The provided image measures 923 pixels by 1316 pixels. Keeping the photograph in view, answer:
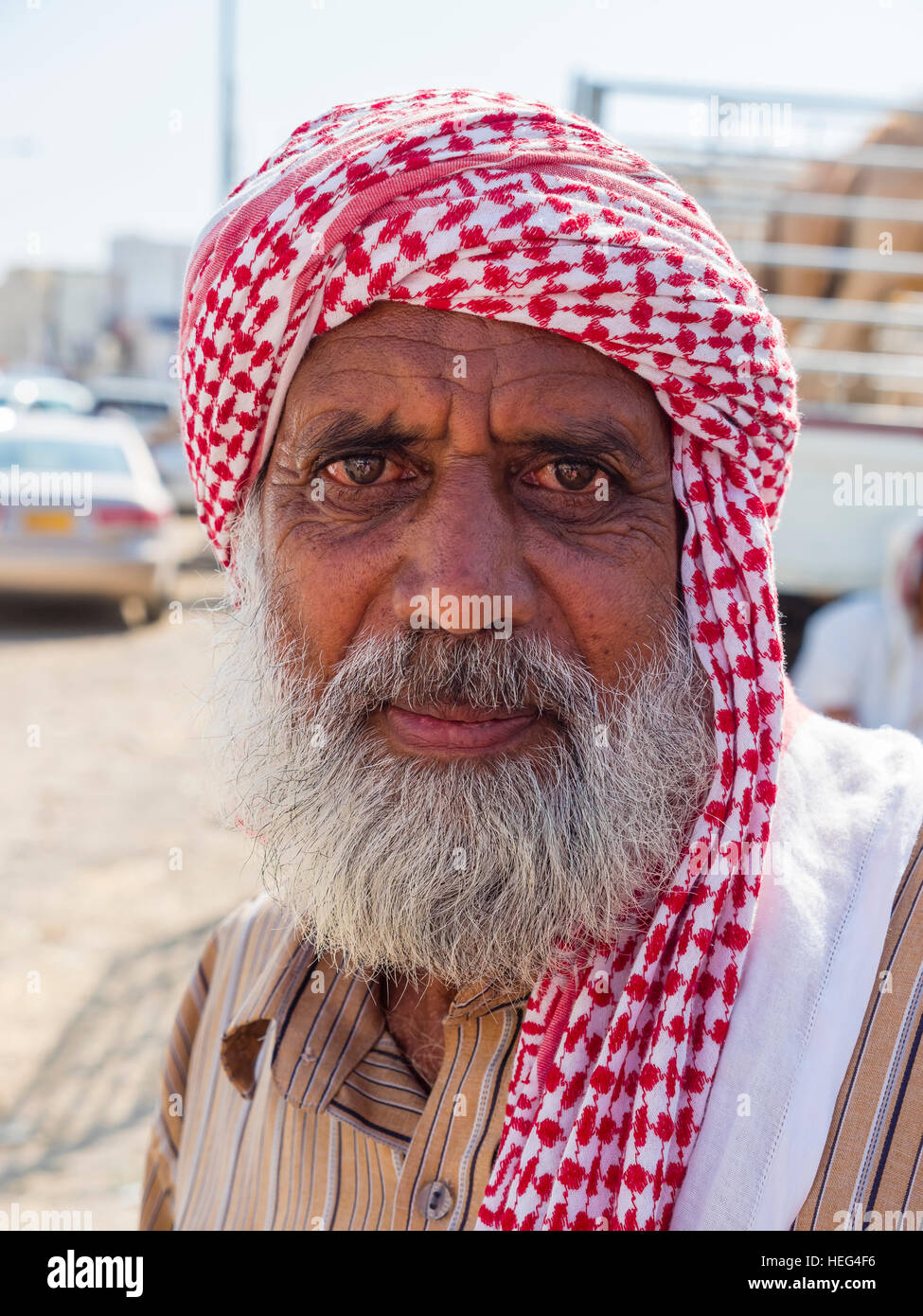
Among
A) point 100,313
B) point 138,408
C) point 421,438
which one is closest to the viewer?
point 421,438

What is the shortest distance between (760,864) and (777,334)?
76cm

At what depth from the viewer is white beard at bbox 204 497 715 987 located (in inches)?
57.1

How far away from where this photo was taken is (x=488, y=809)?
4.74 feet

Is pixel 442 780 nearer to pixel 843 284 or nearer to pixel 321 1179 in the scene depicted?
pixel 321 1179

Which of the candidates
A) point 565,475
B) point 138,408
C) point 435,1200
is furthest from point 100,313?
point 435,1200

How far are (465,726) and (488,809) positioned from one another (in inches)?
4.4

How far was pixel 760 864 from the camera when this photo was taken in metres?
1.35

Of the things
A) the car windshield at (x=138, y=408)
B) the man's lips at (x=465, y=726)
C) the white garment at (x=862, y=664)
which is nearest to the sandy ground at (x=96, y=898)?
the man's lips at (x=465, y=726)

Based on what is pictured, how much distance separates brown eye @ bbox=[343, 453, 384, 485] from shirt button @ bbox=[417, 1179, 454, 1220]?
93cm

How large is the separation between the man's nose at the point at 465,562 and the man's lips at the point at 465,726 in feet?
0.36

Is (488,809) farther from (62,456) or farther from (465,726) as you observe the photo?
(62,456)

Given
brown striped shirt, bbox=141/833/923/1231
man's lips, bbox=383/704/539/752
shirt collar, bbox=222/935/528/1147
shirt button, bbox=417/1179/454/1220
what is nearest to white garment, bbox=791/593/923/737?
brown striped shirt, bbox=141/833/923/1231

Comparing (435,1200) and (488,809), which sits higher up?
(488,809)

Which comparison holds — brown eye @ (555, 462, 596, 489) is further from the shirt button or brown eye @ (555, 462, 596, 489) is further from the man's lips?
the shirt button
